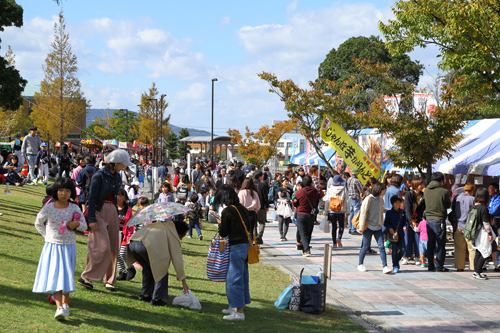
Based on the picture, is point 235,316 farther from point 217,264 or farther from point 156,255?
point 156,255

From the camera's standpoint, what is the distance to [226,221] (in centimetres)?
571

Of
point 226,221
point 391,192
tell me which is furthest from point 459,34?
point 226,221

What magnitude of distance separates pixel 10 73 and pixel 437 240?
492 inches

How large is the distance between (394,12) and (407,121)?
10.7ft

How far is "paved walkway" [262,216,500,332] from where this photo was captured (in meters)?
6.18

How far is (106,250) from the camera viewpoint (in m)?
5.73

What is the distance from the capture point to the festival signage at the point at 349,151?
48.3 ft

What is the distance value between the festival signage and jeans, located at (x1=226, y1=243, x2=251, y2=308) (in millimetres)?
9701

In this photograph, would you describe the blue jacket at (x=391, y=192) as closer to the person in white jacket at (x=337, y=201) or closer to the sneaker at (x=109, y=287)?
the person in white jacket at (x=337, y=201)

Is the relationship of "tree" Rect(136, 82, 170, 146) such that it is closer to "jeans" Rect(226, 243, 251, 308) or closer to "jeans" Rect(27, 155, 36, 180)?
"jeans" Rect(27, 155, 36, 180)

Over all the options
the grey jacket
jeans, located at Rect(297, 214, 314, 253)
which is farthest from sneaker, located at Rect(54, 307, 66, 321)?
the grey jacket

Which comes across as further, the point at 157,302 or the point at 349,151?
the point at 349,151

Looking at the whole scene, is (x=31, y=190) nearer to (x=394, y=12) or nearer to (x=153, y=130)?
(x=394, y=12)

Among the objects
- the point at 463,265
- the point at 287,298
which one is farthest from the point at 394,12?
the point at 287,298
